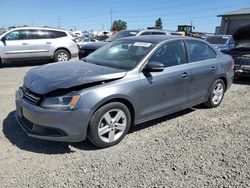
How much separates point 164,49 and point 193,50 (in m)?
0.86

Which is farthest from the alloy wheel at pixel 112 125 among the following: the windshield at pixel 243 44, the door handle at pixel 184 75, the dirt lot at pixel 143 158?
the windshield at pixel 243 44

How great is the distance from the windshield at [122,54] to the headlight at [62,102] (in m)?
1.05

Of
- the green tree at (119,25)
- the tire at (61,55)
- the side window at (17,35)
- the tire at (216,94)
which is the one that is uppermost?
the side window at (17,35)

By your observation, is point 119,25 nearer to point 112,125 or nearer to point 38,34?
point 38,34

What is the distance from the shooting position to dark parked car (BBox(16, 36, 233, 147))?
11.1 feet

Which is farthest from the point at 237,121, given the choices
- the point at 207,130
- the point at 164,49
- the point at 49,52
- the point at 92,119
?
the point at 49,52

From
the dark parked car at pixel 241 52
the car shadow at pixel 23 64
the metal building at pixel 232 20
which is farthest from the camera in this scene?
the metal building at pixel 232 20

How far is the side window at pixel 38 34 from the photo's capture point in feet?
36.7

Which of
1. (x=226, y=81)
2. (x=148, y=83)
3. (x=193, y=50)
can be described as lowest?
(x=226, y=81)

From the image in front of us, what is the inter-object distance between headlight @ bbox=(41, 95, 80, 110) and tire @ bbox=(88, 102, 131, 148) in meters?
0.34

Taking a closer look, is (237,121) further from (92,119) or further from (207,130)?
(92,119)

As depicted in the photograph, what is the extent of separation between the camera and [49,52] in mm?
11516

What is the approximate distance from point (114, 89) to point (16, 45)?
858 centimetres

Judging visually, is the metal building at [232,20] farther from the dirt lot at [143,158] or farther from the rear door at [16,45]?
the dirt lot at [143,158]
